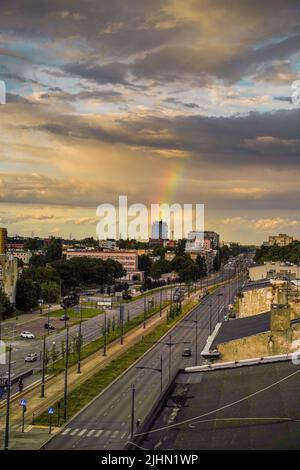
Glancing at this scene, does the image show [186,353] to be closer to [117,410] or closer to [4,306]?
[117,410]

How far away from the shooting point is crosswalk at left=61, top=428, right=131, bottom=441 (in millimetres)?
61156

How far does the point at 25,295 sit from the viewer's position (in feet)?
559

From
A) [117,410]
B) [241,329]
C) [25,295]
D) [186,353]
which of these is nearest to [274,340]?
[241,329]

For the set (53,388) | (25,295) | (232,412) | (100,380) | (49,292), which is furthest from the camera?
(49,292)

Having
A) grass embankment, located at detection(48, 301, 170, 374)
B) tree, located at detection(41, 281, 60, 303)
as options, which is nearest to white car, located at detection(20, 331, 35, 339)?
grass embankment, located at detection(48, 301, 170, 374)

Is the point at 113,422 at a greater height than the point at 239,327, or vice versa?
the point at 239,327

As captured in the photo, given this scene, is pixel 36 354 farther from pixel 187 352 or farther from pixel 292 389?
pixel 292 389

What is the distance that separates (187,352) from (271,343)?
48266 mm

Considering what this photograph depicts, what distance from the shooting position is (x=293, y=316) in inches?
3297

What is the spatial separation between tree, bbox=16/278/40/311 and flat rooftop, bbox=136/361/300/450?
123997mm

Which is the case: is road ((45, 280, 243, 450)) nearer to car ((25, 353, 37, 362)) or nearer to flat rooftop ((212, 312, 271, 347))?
flat rooftop ((212, 312, 271, 347))

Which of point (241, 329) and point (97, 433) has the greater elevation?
point (241, 329)

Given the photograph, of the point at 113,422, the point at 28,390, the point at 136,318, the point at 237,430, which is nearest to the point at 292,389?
the point at 237,430

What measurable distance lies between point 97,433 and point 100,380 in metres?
26.2
